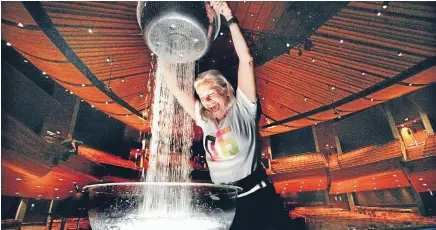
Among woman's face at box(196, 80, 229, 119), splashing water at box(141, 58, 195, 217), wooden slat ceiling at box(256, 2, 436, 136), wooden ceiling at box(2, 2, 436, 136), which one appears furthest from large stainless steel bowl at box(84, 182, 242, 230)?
splashing water at box(141, 58, 195, 217)

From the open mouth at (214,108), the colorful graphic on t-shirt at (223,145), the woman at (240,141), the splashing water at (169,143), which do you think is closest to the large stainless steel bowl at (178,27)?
the woman at (240,141)

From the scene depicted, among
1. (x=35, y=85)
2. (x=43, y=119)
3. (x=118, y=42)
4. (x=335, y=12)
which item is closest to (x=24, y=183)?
(x=43, y=119)

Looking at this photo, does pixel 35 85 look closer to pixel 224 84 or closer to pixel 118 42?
pixel 118 42

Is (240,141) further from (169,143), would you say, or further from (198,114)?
(169,143)

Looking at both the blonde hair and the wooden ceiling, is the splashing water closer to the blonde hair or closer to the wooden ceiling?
the wooden ceiling

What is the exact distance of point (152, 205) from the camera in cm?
42

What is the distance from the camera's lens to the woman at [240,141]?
2.51ft

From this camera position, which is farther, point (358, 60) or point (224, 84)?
point (358, 60)

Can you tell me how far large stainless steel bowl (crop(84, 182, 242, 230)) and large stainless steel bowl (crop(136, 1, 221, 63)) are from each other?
537mm

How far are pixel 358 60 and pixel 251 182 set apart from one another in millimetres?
4177

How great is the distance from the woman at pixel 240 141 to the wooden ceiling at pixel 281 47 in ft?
7.61

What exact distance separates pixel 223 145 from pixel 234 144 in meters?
0.04

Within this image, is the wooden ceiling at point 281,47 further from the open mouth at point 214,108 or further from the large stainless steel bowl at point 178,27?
the open mouth at point 214,108

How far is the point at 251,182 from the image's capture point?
0.82 m
